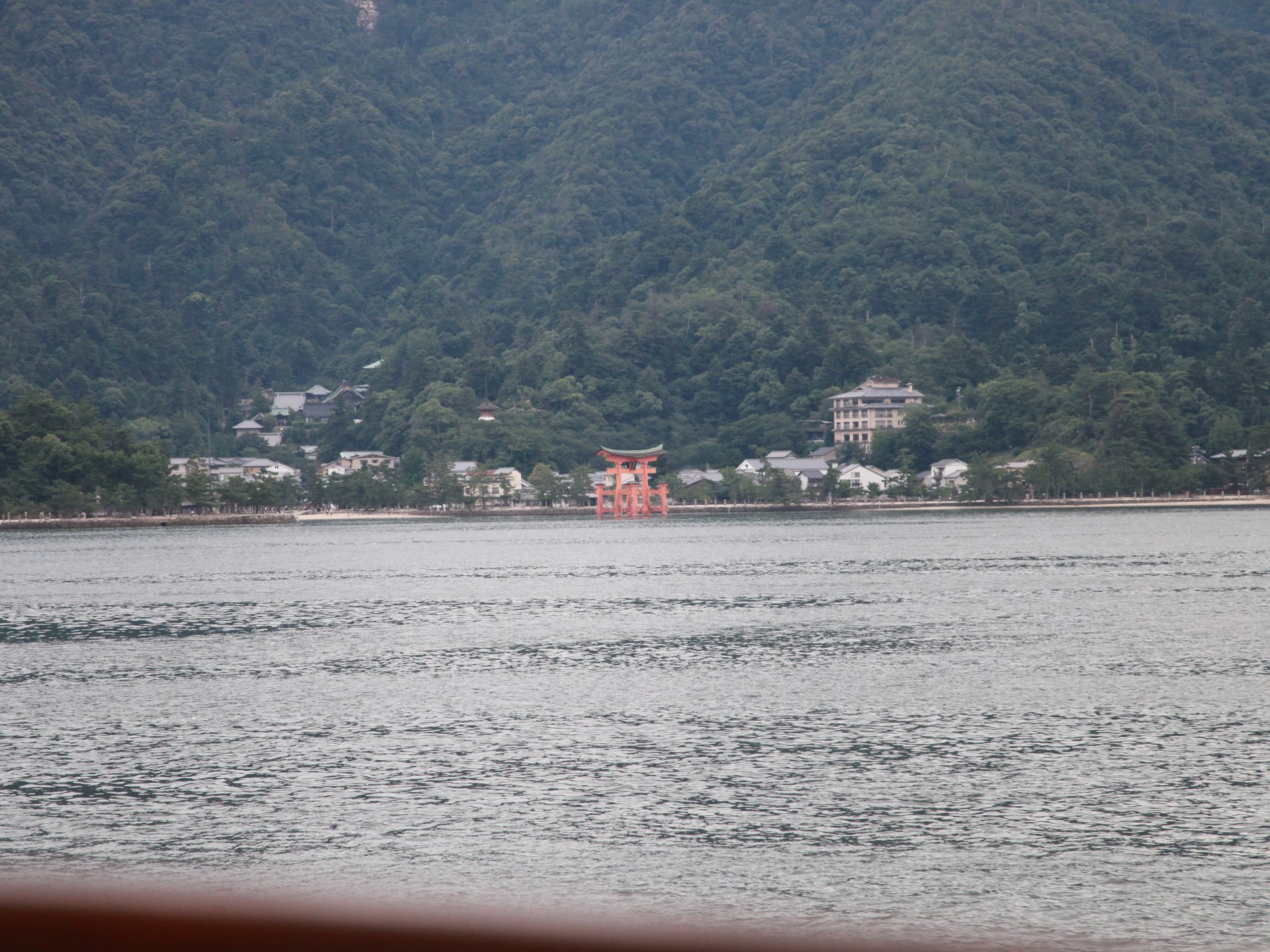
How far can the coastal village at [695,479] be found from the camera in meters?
125

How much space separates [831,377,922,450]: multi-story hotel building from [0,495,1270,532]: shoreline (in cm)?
1271

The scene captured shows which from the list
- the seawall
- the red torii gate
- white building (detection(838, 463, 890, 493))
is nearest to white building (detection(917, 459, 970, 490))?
white building (detection(838, 463, 890, 493))

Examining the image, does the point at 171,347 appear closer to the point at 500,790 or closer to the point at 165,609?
the point at 165,609

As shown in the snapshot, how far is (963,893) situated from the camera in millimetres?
12484

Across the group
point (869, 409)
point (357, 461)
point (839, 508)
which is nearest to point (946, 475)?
point (839, 508)

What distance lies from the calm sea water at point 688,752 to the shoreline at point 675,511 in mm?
65839

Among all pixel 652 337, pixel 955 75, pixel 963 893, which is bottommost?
pixel 963 893

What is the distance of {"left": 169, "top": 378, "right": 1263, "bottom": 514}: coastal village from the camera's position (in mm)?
124750

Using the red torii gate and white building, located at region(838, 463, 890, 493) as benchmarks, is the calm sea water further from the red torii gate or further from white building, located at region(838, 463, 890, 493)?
white building, located at region(838, 463, 890, 493)

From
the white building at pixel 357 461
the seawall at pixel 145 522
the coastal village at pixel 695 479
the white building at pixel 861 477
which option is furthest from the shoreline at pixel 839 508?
the white building at pixel 357 461

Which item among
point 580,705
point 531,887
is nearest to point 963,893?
point 531,887

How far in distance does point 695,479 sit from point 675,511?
513 centimetres

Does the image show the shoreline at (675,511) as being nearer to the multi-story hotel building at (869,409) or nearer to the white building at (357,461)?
the white building at (357,461)

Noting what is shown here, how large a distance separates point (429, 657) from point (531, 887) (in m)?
17.9
